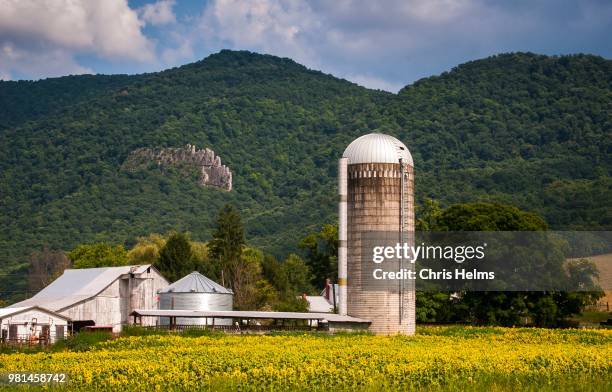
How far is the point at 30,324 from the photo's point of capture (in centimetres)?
5566

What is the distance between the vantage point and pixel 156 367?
29.7 m

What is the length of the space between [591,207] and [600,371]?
81.8 meters

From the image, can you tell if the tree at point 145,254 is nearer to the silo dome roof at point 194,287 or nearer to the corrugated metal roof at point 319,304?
the corrugated metal roof at point 319,304

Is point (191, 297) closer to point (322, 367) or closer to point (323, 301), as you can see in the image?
point (323, 301)

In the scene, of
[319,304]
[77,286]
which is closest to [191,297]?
[77,286]

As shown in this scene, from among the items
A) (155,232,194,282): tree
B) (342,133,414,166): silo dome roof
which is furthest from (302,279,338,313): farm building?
(342,133,414,166): silo dome roof

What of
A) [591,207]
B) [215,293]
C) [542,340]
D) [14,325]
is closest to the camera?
[542,340]

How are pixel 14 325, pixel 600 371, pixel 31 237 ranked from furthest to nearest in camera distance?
pixel 31 237 < pixel 14 325 < pixel 600 371

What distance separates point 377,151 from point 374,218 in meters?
4.29

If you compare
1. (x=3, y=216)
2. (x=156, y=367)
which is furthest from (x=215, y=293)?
(x=3, y=216)

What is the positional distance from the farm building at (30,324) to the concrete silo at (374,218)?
17530 millimetres

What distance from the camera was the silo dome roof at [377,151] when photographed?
57.4 m

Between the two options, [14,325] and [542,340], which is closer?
[542,340]

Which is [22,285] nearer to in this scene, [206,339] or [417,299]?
[417,299]
